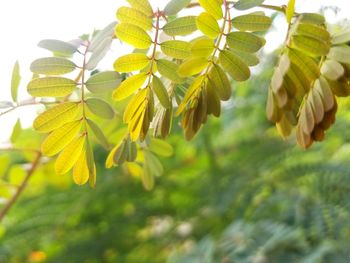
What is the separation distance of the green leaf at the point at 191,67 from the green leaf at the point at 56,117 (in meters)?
0.11

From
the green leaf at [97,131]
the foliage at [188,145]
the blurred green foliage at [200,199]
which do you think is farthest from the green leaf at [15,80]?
the blurred green foliage at [200,199]

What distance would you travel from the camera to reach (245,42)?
0.47 m

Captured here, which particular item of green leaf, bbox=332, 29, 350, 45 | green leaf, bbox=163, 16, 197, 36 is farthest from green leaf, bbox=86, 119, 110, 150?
green leaf, bbox=332, 29, 350, 45

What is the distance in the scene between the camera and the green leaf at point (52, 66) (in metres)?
0.51

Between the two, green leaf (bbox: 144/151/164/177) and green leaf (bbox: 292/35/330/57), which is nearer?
green leaf (bbox: 292/35/330/57)

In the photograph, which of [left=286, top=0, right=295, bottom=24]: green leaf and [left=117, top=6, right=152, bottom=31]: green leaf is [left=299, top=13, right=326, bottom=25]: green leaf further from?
[left=117, top=6, right=152, bottom=31]: green leaf

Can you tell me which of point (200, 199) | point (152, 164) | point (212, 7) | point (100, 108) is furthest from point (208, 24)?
point (200, 199)

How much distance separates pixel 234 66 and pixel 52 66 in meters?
0.15

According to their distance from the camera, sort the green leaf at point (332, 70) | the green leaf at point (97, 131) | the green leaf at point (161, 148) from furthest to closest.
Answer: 1. the green leaf at point (161, 148)
2. the green leaf at point (97, 131)
3. the green leaf at point (332, 70)

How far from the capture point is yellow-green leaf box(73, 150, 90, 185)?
19.9 inches

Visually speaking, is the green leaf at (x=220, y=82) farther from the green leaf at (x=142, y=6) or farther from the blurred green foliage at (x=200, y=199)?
the blurred green foliage at (x=200, y=199)

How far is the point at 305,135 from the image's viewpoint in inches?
17.4

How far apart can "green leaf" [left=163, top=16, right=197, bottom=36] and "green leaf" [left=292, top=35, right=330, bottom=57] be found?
0.27ft

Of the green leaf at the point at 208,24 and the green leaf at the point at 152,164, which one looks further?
the green leaf at the point at 152,164
